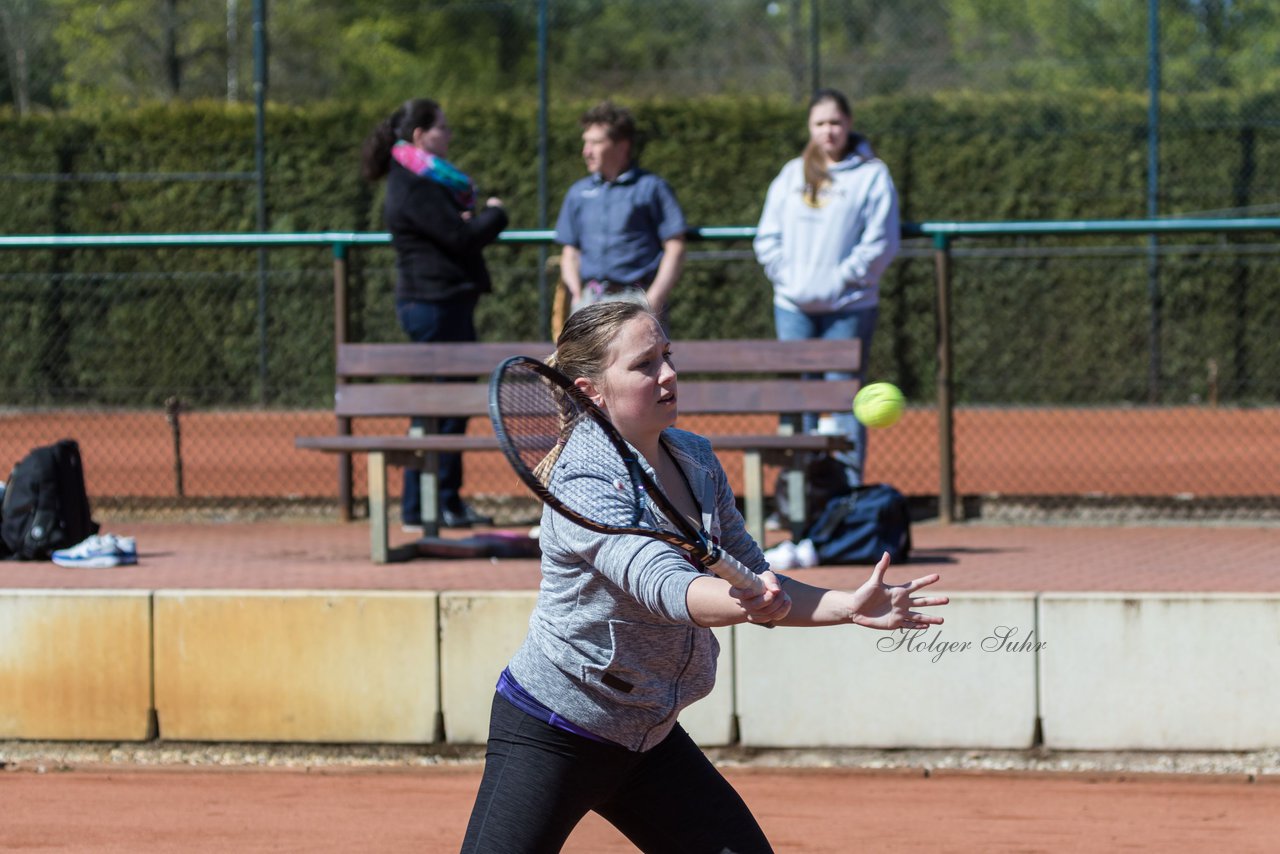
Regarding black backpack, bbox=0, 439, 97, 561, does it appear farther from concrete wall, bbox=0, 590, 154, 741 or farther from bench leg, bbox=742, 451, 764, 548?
bench leg, bbox=742, 451, 764, 548

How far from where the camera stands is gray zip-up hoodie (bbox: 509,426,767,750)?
2.87 m

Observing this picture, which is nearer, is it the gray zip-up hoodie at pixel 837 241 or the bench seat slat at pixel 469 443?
the bench seat slat at pixel 469 443

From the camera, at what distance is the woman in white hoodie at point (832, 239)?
720cm

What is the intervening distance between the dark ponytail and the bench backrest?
964mm

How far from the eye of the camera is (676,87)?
73.1 ft

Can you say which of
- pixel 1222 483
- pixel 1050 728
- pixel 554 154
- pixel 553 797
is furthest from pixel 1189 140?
pixel 553 797

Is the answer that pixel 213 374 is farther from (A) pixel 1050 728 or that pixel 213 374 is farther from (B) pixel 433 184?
(A) pixel 1050 728

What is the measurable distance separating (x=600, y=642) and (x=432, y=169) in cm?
483

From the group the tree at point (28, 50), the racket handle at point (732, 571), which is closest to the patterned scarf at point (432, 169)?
the racket handle at point (732, 571)

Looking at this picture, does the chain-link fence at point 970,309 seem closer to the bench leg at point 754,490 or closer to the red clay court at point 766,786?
the red clay court at point 766,786

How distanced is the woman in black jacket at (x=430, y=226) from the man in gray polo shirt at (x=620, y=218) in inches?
17.3

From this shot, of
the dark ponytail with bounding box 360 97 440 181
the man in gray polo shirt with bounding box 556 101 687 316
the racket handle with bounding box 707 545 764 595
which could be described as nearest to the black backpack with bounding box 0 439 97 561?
the dark ponytail with bounding box 360 97 440 181

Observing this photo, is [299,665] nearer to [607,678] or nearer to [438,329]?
[438,329]

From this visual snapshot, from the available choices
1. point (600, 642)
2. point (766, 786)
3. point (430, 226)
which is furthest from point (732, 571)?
point (430, 226)
